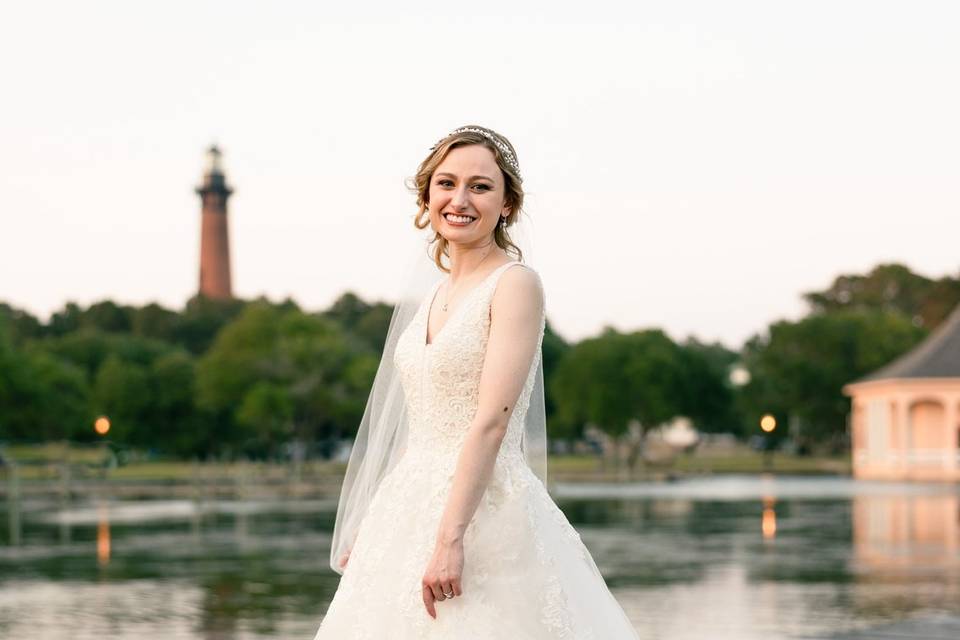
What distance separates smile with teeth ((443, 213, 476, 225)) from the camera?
4.44 meters

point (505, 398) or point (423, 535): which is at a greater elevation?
point (505, 398)

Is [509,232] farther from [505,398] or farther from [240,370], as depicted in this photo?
[240,370]

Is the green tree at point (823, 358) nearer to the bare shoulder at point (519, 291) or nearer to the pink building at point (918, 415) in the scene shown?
the pink building at point (918, 415)

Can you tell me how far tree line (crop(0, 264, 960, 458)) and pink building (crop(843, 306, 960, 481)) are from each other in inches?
566

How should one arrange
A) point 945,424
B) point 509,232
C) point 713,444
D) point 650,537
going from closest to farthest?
point 509,232 → point 650,537 → point 945,424 → point 713,444

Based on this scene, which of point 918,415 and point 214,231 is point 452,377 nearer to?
point 918,415

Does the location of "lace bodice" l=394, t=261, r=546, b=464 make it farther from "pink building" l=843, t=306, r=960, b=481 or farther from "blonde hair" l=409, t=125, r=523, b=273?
"pink building" l=843, t=306, r=960, b=481

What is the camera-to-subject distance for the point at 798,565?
1825cm

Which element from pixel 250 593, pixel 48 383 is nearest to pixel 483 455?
pixel 250 593

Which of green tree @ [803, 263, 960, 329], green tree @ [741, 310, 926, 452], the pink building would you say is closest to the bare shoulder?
the pink building

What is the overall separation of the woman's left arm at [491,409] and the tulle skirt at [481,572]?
0.12 meters

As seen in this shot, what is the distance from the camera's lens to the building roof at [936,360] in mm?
61531

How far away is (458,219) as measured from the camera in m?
4.44

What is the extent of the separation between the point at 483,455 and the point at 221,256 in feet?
430
